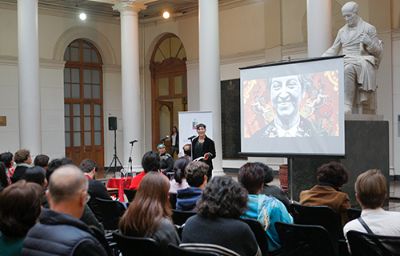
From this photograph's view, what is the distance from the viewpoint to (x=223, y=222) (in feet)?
8.44

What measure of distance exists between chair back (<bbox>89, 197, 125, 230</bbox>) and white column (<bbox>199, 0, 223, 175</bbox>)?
5.47 meters

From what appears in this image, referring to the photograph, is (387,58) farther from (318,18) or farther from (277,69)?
(277,69)

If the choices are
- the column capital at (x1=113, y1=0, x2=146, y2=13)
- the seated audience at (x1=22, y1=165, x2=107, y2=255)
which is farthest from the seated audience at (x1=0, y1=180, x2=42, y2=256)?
the column capital at (x1=113, y1=0, x2=146, y2=13)

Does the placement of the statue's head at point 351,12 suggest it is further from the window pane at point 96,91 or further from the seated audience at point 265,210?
the window pane at point 96,91

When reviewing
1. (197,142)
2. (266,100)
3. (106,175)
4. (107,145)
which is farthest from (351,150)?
(107,145)

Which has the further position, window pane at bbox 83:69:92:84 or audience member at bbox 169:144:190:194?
window pane at bbox 83:69:92:84

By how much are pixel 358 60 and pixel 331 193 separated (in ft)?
11.8

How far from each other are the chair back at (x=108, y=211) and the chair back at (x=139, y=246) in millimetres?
1840

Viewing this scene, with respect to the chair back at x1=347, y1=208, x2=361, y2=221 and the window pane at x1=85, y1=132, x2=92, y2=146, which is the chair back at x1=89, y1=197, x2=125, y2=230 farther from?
the window pane at x1=85, y1=132, x2=92, y2=146

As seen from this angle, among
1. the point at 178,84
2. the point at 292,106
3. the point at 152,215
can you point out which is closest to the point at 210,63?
the point at 292,106

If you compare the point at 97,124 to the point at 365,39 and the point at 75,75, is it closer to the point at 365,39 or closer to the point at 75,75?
the point at 75,75

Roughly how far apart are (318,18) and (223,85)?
18.4 ft

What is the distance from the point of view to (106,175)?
44.5 ft

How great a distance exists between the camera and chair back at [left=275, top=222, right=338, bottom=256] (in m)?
2.85
